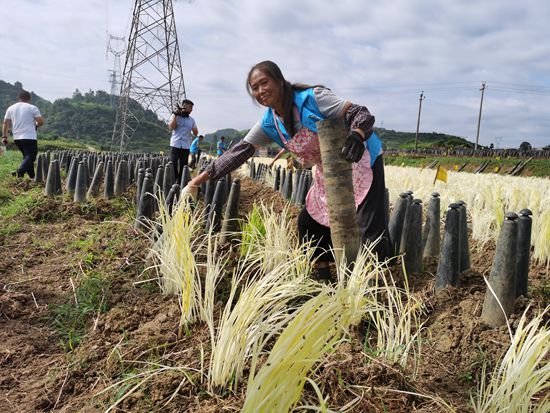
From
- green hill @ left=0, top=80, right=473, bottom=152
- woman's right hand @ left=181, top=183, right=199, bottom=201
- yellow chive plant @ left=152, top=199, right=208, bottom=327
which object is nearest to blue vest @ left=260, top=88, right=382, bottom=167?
woman's right hand @ left=181, top=183, right=199, bottom=201

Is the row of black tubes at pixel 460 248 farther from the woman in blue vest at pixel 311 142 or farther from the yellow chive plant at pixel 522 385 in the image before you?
the yellow chive plant at pixel 522 385

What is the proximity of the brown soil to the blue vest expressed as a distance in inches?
35.8

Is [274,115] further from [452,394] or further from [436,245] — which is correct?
[452,394]

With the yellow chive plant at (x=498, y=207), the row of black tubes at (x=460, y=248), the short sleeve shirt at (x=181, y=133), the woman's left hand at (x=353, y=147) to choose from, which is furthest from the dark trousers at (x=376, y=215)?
the short sleeve shirt at (x=181, y=133)

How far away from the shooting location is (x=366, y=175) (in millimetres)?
2795

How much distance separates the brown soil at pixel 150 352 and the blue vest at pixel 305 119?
0.91 m

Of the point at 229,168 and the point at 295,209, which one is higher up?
the point at 229,168

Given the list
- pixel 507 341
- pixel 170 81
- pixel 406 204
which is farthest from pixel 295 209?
pixel 170 81

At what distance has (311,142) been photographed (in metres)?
2.77

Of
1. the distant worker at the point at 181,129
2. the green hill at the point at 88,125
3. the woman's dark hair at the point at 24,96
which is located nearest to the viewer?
the distant worker at the point at 181,129

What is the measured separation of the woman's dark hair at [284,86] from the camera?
2475 millimetres

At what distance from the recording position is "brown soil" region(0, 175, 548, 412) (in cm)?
151

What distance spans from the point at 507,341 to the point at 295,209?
143 inches

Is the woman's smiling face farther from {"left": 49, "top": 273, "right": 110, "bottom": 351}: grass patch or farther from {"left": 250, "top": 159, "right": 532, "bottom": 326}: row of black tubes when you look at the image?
{"left": 49, "top": 273, "right": 110, "bottom": 351}: grass patch
